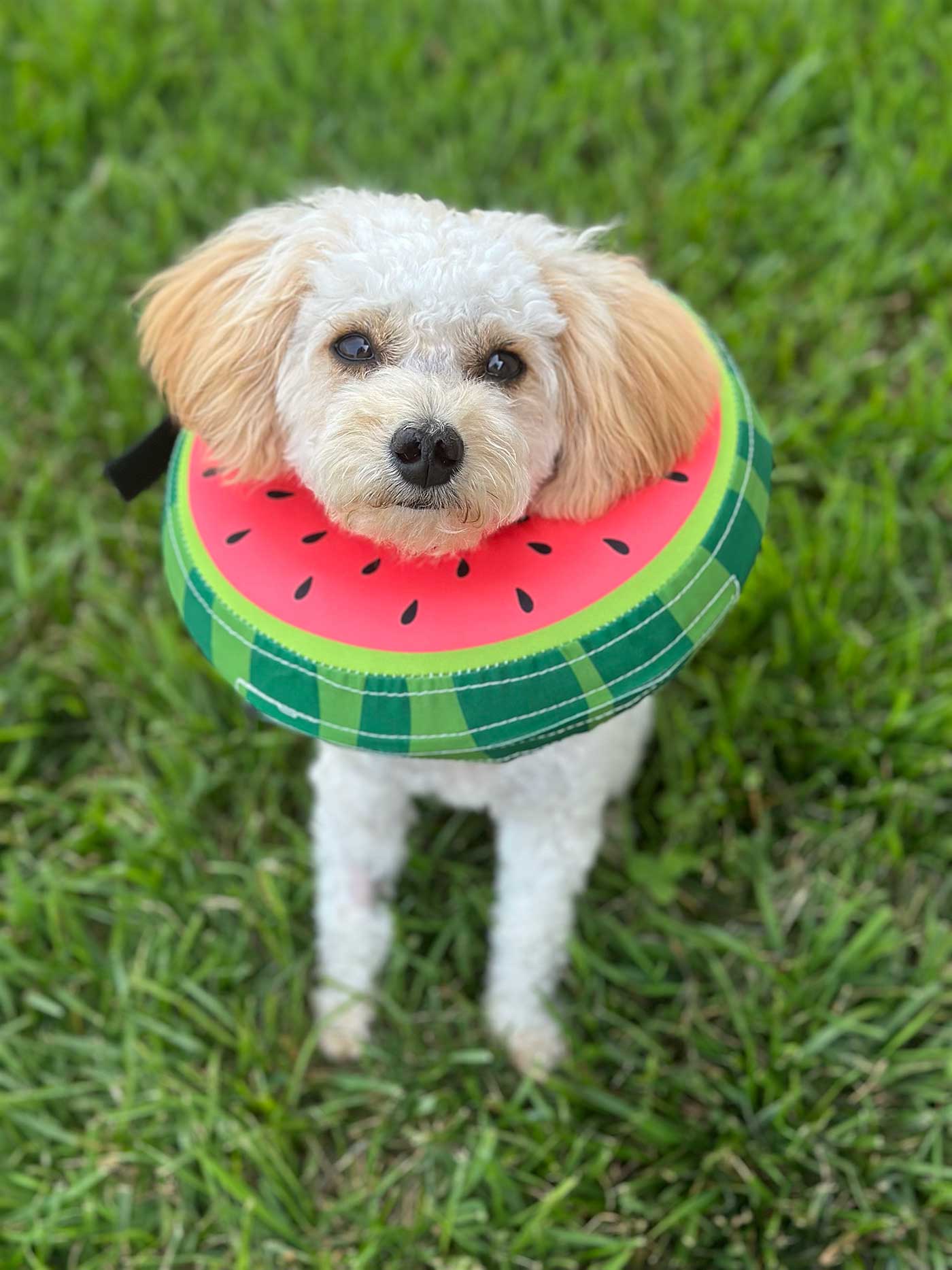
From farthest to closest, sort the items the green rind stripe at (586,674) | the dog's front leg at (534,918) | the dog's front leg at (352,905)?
the dog's front leg at (352,905)
the dog's front leg at (534,918)
the green rind stripe at (586,674)

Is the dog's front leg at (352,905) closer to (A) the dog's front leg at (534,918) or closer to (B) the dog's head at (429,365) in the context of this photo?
(A) the dog's front leg at (534,918)

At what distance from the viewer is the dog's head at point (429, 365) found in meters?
1.49

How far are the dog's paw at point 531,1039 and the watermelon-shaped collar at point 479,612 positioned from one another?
37.7 inches

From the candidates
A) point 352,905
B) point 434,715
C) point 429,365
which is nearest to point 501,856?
point 352,905

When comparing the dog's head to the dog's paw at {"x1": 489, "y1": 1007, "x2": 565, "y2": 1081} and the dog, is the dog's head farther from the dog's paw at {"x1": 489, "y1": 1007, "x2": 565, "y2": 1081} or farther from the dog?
the dog's paw at {"x1": 489, "y1": 1007, "x2": 565, "y2": 1081}

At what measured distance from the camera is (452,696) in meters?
1.54

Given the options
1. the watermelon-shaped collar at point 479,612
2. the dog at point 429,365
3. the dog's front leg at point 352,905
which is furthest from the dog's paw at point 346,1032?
the watermelon-shaped collar at point 479,612

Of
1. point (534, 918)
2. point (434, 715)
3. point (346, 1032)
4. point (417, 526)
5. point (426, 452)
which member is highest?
point (426, 452)

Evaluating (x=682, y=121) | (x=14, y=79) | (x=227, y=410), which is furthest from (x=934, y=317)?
(x=14, y=79)

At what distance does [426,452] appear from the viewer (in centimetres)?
145

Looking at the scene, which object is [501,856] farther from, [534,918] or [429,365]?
[429,365]

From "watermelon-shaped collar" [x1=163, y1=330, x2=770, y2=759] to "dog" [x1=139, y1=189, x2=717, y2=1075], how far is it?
7 centimetres

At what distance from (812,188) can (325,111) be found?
1.63 meters

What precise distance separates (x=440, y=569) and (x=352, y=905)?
0.96m
